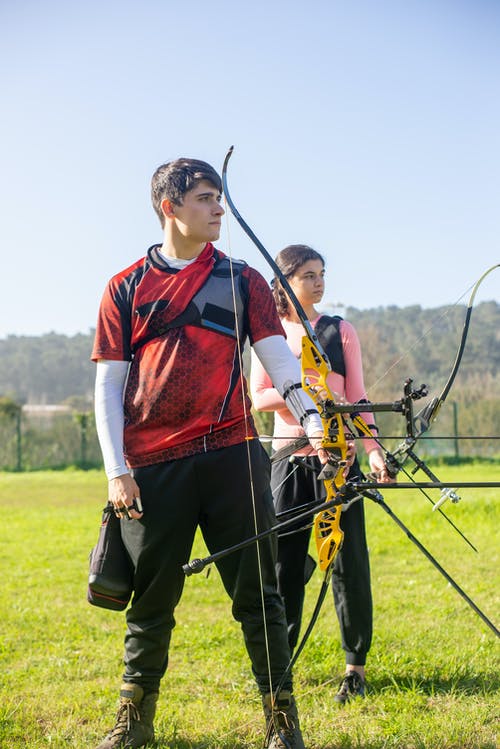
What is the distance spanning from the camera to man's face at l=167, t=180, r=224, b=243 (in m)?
2.93

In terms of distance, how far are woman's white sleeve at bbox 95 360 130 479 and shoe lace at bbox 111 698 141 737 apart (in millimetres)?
794

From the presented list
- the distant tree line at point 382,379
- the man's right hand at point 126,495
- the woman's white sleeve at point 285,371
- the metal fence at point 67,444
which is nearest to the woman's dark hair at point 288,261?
the distant tree line at point 382,379

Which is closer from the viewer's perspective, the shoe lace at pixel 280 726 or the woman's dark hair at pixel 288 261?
the shoe lace at pixel 280 726

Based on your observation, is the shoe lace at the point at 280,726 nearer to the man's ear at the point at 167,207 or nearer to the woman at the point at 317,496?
the woman at the point at 317,496

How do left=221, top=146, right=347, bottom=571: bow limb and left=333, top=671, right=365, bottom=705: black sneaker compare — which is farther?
left=333, top=671, right=365, bottom=705: black sneaker

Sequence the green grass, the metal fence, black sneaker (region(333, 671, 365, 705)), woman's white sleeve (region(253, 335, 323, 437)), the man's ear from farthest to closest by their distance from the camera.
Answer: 1. the metal fence
2. black sneaker (region(333, 671, 365, 705))
3. the green grass
4. the man's ear
5. woman's white sleeve (region(253, 335, 323, 437))

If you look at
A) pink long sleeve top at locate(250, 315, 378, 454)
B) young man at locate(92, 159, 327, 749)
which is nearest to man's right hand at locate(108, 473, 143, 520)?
young man at locate(92, 159, 327, 749)

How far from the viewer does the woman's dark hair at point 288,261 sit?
3654mm

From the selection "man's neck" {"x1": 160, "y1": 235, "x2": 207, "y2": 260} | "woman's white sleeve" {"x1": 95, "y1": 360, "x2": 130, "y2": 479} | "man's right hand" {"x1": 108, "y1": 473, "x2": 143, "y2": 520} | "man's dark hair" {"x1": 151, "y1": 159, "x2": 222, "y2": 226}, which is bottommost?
"man's right hand" {"x1": 108, "y1": 473, "x2": 143, "y2": 520}

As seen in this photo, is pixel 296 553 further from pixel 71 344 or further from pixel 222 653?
pixel 71 344

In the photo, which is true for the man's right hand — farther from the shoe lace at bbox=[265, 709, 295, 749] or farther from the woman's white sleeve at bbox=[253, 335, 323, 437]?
the shoe lace at bbox=[265, 709, 295, 749]

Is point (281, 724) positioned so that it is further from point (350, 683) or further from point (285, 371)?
point (285, 371)

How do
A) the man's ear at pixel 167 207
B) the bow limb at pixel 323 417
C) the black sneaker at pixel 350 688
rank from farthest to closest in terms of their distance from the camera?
the black sneaker at pixel 350 688, the man's ear at pixel 167 207, the bow limb at pixel 323 417

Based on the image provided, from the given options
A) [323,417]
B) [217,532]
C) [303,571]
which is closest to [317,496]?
[303,571]
